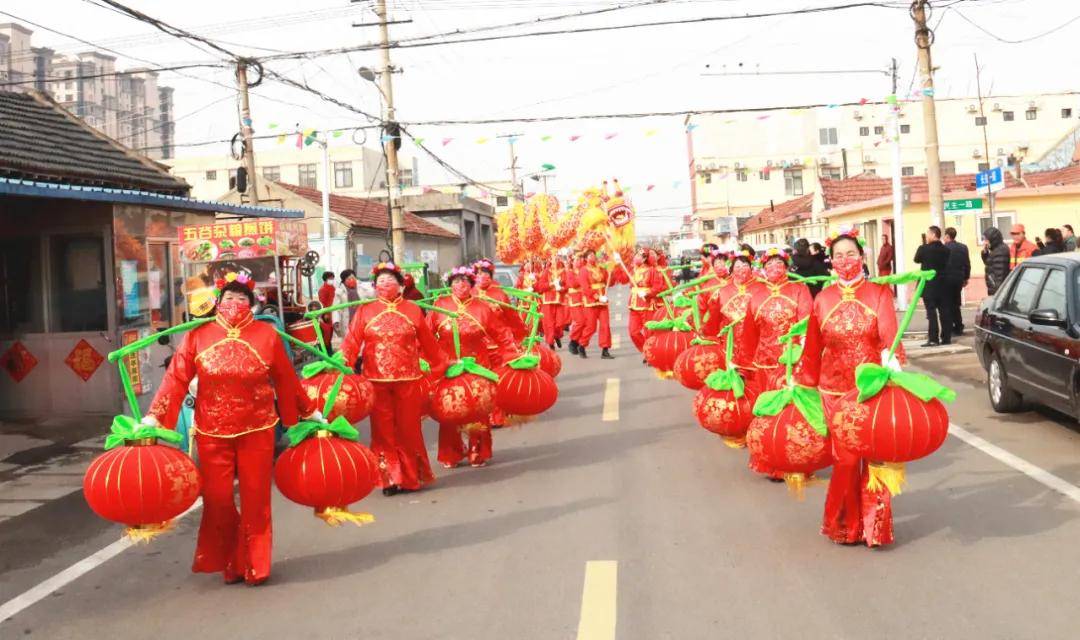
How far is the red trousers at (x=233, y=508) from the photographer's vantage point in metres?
5.70

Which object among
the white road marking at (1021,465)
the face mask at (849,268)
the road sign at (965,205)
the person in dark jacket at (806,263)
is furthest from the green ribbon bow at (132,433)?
the road sign at (965,205)

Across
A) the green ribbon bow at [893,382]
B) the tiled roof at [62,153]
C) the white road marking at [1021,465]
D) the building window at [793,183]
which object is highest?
the building window at [793,183]

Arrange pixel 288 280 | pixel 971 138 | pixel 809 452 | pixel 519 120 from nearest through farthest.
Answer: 1. pixel 809 452
2. pixel 288 280
3. pixel 519 120
4. pixel 971 138

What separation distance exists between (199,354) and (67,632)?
1.54 metres

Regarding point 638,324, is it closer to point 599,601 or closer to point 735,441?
point 735,441

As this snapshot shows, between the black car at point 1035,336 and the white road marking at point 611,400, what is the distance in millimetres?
4032

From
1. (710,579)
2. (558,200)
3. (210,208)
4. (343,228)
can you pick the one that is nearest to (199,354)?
(710,579)

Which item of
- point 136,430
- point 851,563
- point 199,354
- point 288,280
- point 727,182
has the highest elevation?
point 727,182

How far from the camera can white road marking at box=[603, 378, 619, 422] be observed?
1170 cm

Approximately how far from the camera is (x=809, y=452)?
5930 millimetres

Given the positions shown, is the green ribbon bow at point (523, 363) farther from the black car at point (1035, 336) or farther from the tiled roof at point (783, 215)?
the tiled roof at point (783, 215)

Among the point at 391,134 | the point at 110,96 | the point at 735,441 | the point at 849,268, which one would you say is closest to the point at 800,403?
the point at 849,268

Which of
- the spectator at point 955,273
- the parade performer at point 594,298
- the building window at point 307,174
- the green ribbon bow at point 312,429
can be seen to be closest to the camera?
the green ribbon bow at point 312,429

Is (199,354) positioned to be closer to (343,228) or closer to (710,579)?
(710,579)
